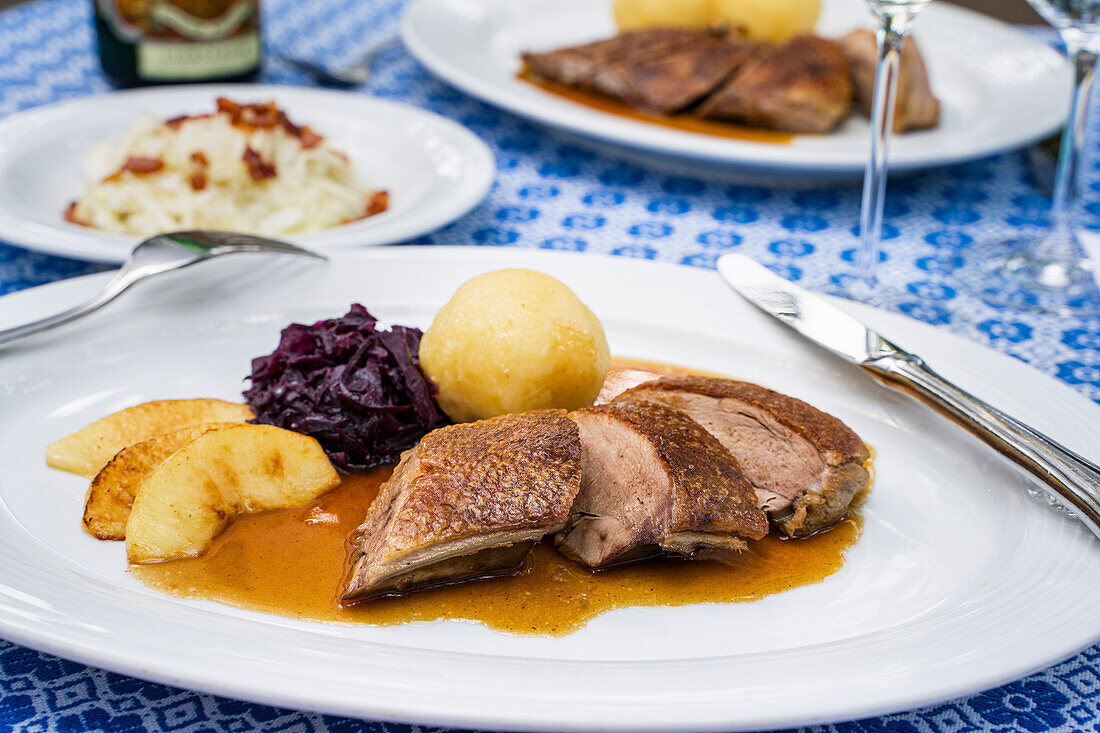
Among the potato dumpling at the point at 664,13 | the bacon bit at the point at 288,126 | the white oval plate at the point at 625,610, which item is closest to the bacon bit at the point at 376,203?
the bacon bit at the point at 288,126

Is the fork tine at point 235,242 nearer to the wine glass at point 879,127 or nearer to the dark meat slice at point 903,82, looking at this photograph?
the wine glass at point 879,127

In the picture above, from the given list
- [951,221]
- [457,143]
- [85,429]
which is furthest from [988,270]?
[85,429]

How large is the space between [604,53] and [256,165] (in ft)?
5.32

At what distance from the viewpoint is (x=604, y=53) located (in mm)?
4250

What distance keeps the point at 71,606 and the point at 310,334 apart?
3.26 ft

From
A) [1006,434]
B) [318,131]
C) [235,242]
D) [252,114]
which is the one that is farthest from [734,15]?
[1006,434]

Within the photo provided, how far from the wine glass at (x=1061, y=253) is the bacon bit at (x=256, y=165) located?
84.8 inches

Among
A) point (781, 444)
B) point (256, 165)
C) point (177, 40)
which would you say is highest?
point (177, 40)

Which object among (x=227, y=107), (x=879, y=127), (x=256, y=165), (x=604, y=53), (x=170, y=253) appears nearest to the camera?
(x=170, y=253)

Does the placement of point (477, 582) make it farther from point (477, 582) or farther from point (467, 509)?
point (467, 509)

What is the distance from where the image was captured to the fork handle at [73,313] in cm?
237

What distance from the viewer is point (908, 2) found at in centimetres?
266

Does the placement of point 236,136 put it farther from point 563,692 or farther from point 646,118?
point 563,692

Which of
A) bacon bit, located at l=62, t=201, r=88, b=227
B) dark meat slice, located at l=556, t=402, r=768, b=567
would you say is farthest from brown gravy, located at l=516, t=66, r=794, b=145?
dark meat slice, located at l=556, t=402, r=768, b=567
